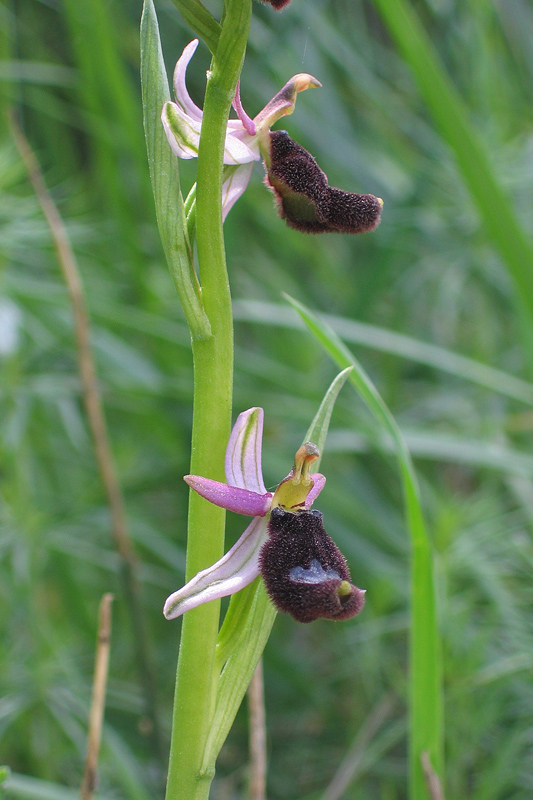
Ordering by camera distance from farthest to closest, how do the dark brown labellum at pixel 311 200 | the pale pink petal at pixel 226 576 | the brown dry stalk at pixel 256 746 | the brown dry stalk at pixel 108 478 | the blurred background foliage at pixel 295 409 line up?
the blurred background foliage at pixel 295 409 → the brown dry stalk at pixel 108 478 → the brown dry stalk at pixel 256 746 → the dark brown labellum at pixel 311 200 → the pale pink petal at pixel 226 576

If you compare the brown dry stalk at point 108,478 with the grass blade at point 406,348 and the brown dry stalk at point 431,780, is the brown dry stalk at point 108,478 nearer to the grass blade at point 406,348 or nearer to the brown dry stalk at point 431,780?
the grass blade at point 406,348

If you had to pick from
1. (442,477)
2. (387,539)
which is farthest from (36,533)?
(442,477)

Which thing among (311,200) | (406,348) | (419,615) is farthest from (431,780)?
(406,348)

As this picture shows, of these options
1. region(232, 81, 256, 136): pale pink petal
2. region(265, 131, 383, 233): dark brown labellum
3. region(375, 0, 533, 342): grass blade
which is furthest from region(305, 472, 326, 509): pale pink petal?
region(375, 0, 533, 342): grass blade

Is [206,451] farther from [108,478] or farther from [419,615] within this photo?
[108,478]

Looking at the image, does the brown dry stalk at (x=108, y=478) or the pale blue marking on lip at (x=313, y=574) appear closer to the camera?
the pale blue marking on lip at (x=313, y=574)

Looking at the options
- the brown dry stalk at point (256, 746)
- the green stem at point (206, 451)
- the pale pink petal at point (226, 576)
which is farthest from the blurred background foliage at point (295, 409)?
the pale pink petal at point (226, 576)

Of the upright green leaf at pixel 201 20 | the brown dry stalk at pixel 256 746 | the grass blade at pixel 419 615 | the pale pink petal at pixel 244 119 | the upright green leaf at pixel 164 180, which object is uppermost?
the upright green leaf at pixel 201 20

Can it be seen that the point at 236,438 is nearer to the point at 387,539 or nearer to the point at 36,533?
the point at 36,533
